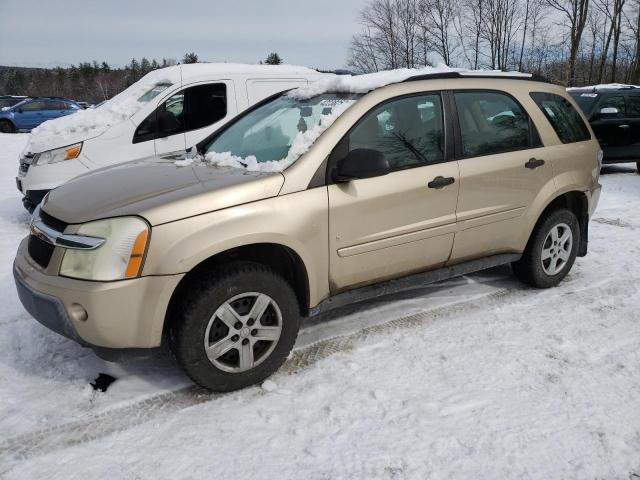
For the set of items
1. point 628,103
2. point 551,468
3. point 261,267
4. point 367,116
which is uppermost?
point 628,103

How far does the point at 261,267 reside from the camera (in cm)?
276

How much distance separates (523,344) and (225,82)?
17.3 ft

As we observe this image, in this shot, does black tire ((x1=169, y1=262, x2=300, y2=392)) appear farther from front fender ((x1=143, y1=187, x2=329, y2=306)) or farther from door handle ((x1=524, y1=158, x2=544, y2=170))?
door handle ((x1=524, y1=158, x2=544, y2=170))

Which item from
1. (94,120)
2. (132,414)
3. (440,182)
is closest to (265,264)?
(132,414)

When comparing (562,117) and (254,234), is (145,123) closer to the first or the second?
(254,234)

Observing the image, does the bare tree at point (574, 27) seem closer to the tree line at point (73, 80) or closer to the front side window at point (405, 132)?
the front side window at point (405, 132)

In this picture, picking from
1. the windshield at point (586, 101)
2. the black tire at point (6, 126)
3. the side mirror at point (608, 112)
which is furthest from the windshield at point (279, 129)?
the black tire at point (6, 126)

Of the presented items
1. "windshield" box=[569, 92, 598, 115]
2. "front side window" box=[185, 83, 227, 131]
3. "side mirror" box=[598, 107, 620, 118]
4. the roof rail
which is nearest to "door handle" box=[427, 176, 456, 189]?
the roof rail

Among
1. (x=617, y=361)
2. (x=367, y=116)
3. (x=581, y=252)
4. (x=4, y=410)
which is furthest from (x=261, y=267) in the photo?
(x=581, y=252)

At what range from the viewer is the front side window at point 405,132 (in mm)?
3117

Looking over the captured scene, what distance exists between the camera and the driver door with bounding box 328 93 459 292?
300cm

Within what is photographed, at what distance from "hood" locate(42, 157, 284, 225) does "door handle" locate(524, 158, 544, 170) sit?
6.48 ft

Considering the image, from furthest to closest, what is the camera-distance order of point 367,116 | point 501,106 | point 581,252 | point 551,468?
point 581,252, point 501,106, point 367,116, point 551,468

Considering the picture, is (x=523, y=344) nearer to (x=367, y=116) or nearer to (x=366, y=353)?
(x=366, y=353)
